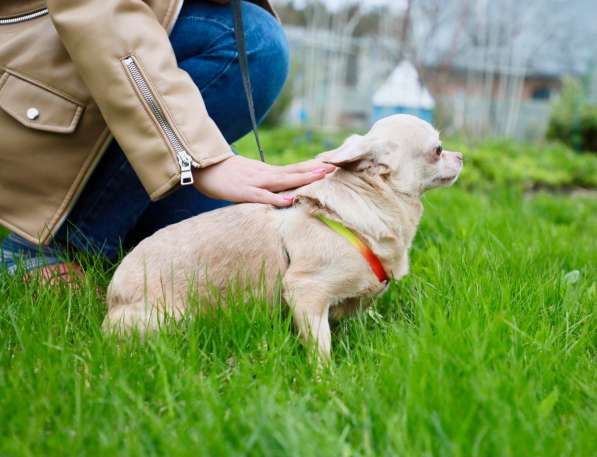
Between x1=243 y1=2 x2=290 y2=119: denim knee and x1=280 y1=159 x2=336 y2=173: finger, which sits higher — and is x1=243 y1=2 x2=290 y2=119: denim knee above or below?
above

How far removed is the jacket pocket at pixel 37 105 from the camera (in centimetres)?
209

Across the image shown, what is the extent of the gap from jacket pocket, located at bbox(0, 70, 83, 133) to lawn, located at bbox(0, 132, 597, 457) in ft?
1.72

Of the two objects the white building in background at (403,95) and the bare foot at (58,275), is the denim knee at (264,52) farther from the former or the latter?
the white building in background at (403,95)

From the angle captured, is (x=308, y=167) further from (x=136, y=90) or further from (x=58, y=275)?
(x=58, y=275)

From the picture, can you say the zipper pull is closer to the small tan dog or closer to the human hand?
the human hand

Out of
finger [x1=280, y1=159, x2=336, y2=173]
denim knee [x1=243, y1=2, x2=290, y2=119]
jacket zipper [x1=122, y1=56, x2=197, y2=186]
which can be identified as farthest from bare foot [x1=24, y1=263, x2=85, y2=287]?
denim knee [x1=243, y1=2, x2=290, y2=119]

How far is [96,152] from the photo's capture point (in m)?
2.21

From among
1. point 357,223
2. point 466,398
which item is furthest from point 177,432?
point 357,223

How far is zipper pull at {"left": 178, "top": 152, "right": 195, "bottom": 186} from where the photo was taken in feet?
6.20

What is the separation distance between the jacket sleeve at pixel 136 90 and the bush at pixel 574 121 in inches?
375

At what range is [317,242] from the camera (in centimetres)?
192

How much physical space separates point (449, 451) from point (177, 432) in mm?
542

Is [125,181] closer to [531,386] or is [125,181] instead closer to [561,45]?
[531,386]

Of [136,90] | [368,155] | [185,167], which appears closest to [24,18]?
[136,90]
